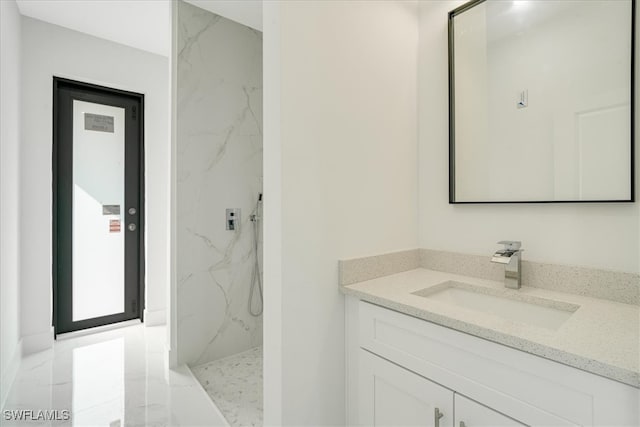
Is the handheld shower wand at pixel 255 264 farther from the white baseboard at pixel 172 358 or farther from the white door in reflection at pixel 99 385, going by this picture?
the white door in reflection at pixel 99 385

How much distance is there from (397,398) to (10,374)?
2.52 meters

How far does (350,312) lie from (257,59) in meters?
2.26

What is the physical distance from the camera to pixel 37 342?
246 centimetres

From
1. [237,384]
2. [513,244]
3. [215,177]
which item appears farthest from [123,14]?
[513,244]

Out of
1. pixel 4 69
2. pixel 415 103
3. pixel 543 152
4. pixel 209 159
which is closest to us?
pixel 543 152

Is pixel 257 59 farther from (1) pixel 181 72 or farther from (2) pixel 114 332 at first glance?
(2) pixel 114 332

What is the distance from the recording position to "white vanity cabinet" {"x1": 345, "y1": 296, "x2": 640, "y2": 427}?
693 millimetres

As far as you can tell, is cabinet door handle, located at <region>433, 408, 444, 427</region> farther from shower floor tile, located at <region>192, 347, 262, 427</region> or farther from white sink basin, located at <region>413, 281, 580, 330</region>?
shower floor tile, located at <region>192, 347, 262, 427</region>

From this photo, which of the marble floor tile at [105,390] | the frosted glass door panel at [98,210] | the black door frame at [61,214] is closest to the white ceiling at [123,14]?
the black door frame at [61,214]

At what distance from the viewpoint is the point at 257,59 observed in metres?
2.60

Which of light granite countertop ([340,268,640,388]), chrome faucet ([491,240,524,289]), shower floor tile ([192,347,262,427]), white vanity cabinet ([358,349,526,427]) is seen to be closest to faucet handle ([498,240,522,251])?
chrome faucet ([491,240,524,289])

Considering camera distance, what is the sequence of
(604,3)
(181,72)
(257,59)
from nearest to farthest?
(604,3), (181,72), (257,59)

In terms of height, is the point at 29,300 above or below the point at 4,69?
below

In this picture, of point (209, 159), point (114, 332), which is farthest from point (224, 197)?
point (114, 332)
